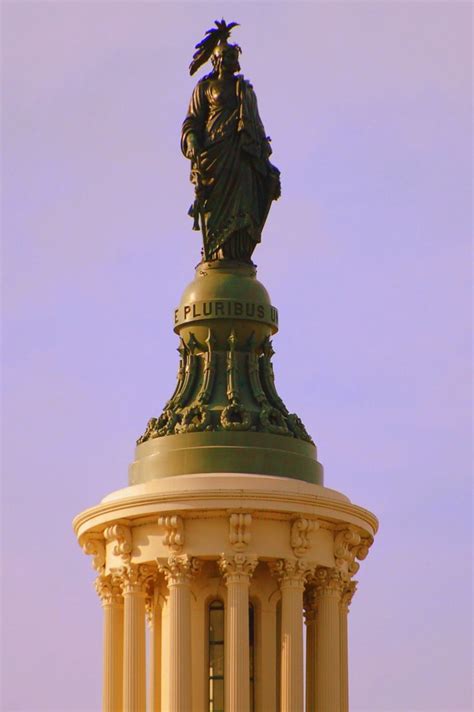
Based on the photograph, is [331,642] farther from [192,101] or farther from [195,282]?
[192,101]

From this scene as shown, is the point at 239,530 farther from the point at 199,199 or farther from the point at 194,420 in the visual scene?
the point at 199,199

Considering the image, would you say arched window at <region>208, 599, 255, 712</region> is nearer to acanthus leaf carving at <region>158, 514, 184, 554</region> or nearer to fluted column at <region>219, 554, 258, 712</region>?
fluted column at <region>219, 554, 258, 712</region>

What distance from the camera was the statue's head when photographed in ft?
204

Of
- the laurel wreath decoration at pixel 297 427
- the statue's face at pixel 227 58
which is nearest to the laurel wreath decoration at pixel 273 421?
the laurel wreath decoration at pixel 297 427

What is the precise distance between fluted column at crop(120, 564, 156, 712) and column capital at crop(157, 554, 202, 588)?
804 millimetres

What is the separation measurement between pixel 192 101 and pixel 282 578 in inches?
467

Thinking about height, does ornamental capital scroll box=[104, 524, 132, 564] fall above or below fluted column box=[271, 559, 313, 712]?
above

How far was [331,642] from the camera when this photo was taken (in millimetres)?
58750

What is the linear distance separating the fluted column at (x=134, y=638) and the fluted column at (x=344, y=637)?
4558 millimetres

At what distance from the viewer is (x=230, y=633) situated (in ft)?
187

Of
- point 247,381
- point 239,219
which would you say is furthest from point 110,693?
point 239,219

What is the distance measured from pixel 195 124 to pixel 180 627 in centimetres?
1228

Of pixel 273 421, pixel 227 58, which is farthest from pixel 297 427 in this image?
pixel 227 58

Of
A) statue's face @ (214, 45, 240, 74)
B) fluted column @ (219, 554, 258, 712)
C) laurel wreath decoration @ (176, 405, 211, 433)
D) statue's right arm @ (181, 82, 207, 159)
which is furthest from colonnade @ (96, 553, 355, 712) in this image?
statue's face @ (214, 45, 240, 74)
